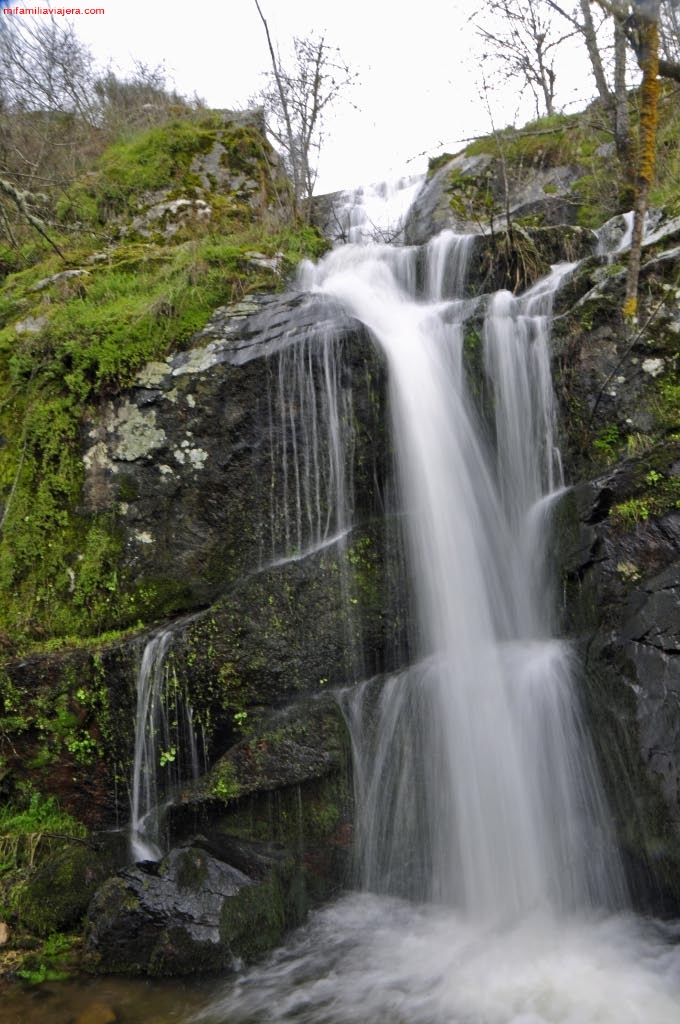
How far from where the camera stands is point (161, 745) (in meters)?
4.74

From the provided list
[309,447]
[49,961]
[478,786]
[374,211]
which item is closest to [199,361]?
[309,447]

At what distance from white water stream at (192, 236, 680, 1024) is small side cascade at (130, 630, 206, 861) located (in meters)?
1.10

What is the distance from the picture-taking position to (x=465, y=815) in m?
4.37

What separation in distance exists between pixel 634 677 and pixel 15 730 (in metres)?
4.11

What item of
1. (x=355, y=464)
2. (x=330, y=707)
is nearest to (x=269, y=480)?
(x=355, y=464)

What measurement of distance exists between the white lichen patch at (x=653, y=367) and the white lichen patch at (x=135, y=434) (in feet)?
12.7

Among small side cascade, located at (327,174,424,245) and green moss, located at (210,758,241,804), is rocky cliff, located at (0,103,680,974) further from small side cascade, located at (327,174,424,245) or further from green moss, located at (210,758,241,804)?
small side cascade, located at (327,174,424,245)

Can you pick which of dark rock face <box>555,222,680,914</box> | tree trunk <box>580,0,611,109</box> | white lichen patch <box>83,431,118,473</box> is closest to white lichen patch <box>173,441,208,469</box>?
white lichen patch <box>83,431,118,473</box>

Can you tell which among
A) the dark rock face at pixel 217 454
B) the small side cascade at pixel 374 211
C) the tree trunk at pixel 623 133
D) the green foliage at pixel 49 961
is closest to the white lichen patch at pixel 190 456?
the dark rock face at pixel 217 454

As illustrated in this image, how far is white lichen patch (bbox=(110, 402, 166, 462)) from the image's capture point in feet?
18.9

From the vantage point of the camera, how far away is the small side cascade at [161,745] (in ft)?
15.5

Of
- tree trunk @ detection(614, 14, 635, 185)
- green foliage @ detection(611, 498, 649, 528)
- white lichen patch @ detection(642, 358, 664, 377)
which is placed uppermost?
tree trunk @ detection(614, 14, 635, 185)

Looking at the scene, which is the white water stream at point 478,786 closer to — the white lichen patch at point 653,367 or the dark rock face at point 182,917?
the dark rock face at point 182,917

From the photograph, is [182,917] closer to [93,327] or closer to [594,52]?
[93,327]
